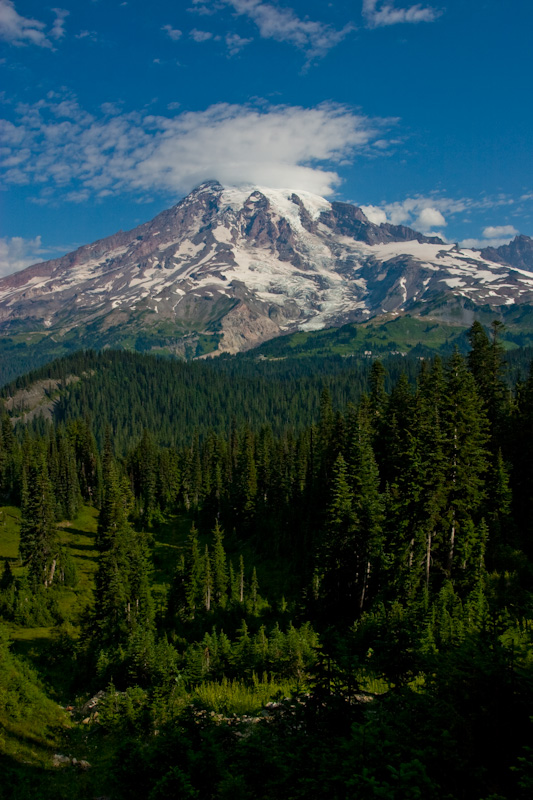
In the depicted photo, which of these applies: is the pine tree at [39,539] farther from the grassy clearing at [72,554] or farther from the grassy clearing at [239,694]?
the grassy clearing at [239,694]

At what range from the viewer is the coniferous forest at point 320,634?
41.6ft

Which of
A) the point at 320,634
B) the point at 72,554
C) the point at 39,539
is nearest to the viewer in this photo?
the point at 320,634

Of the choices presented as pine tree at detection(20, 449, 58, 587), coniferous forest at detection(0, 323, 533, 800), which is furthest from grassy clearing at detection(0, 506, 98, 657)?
pine tree at detection(20, 449, 58, 587)

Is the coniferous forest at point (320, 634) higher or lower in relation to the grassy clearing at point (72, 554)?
higher

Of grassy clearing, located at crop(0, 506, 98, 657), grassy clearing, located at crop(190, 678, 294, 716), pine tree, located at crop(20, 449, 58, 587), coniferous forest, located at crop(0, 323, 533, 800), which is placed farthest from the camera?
pine tree, located at crop(20, 449, 58, 587)

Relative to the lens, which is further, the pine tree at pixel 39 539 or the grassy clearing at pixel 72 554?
the pine tree at pixel 39 539

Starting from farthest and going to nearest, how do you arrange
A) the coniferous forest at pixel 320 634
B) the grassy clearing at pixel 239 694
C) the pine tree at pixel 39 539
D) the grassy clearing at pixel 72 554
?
1. the pine tree at pixel 39 539
2. the grassy clearing at pixel 72 554
3. the grassy clearing at pixel 239 694
4. the coniferous forest at pixel 320 634

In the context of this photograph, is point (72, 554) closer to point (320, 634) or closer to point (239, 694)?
point (320, 634)

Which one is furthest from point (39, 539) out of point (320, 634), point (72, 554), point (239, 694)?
point (239, 694)

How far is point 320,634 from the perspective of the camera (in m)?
35.6

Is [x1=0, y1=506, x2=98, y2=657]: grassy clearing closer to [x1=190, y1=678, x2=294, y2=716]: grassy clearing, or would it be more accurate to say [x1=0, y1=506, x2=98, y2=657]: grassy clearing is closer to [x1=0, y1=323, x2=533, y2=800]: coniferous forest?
[x1=0, y1=323, x2=533, y2=800]: coniferous forest

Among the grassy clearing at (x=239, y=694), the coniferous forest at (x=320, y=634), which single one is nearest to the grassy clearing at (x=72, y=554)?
the coniferous forest at (x=320, y=634)

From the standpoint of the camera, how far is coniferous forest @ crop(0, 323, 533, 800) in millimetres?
12672

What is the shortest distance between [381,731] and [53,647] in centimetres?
4177
